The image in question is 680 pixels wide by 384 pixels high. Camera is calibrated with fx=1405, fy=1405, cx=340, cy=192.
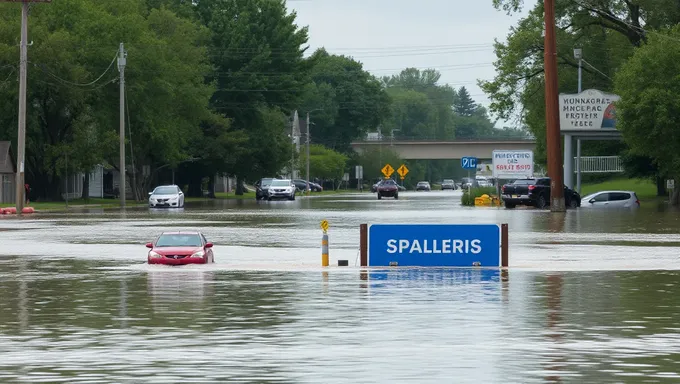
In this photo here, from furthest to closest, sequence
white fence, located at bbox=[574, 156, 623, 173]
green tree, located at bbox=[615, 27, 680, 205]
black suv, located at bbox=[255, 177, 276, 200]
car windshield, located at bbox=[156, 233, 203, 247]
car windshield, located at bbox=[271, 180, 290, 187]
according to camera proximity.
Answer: black suv, located at bbox=[255, 177, 276, 200]
car windshield, located at bbox=[271, 180, 290, 187]
white fence, located at bbox=[574, 156, 623, 173]
green tree, located at bbox=[615, 27, 680, 205]
car windshield, located at bbox=[156, 233, 203, 247]

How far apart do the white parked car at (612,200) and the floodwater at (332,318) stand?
43.2 m

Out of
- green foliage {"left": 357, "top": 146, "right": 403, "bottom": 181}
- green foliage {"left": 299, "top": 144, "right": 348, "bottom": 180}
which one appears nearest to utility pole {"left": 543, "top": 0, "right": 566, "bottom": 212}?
green foliage {"left": 299, "top": 144, "right": 348, "bottom": 180}

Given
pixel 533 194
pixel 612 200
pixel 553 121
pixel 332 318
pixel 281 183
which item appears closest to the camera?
pixel 332 318

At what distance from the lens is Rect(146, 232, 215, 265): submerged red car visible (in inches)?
1251

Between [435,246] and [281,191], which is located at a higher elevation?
[281,191]

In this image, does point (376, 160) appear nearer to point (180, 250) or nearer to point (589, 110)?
point (589, 110)

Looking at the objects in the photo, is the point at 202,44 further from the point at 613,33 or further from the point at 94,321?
the point at 94,321

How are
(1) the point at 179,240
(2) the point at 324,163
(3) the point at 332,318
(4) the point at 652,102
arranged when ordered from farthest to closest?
(2) the point at 324,163
(4) the point at 652,102
(1) the point at 179,240
(3) the point at 332,318

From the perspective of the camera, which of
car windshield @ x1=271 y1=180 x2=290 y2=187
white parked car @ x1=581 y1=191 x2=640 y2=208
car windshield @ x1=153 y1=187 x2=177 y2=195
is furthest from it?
car windshield @ x1=271 y1=180 x2=290 y2=187

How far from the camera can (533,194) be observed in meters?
79.4

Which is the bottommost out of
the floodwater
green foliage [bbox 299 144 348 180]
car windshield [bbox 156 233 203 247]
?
the floodwater

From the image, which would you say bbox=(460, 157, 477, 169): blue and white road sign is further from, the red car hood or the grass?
the red car hood

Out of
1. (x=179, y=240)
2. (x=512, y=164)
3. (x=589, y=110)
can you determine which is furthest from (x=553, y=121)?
(x=179, y=240)

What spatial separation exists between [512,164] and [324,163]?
3304 inches
